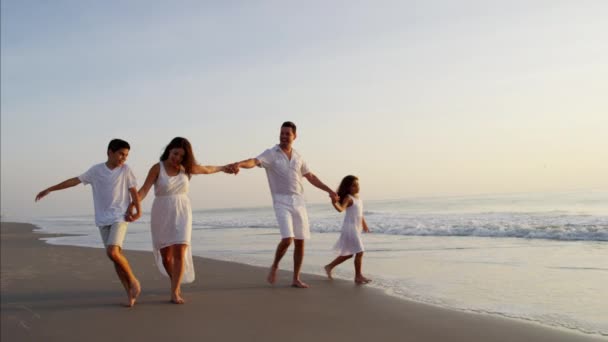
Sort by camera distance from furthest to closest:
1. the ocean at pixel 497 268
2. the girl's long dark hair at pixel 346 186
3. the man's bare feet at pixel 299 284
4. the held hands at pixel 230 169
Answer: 1. the girl's long dark hair at pixel 346 186
2. the man's bare feet at pixel 299 284
3. the held hands at pixel 230 169
4. the ocean at pixel 497 268

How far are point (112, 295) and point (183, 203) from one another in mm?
1564

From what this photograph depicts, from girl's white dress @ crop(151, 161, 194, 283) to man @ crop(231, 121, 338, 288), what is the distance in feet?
3.41

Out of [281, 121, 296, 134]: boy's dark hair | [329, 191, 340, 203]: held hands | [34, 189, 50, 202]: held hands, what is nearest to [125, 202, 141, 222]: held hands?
[34, 189, 50, 202]: held hands

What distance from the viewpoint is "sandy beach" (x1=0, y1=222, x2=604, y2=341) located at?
3.97 metres

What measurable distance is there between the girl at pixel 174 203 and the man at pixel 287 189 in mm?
972

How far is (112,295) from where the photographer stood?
5898 millimetres

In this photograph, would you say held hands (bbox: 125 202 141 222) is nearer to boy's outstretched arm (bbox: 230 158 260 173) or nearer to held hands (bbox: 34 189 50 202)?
held hands (bbox: 34 189 50 202)

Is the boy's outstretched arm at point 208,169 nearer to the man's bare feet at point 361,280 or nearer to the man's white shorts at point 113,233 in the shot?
the man's white shorts at point 113,233

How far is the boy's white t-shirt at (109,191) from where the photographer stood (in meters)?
5.18

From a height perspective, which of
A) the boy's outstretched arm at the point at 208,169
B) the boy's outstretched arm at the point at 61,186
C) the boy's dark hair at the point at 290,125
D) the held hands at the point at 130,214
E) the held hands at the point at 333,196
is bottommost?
the held hands at the point at 130,214

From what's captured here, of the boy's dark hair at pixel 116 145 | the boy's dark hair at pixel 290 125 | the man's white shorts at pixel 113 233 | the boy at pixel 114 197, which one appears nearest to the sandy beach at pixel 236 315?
the boy at pixel 114 197

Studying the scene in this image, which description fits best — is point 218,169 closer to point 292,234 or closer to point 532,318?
point 292,234

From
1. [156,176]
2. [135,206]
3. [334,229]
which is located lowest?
A: [334,229]

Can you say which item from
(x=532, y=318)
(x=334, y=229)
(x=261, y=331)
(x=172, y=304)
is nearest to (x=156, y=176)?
(x=172, y=304)
